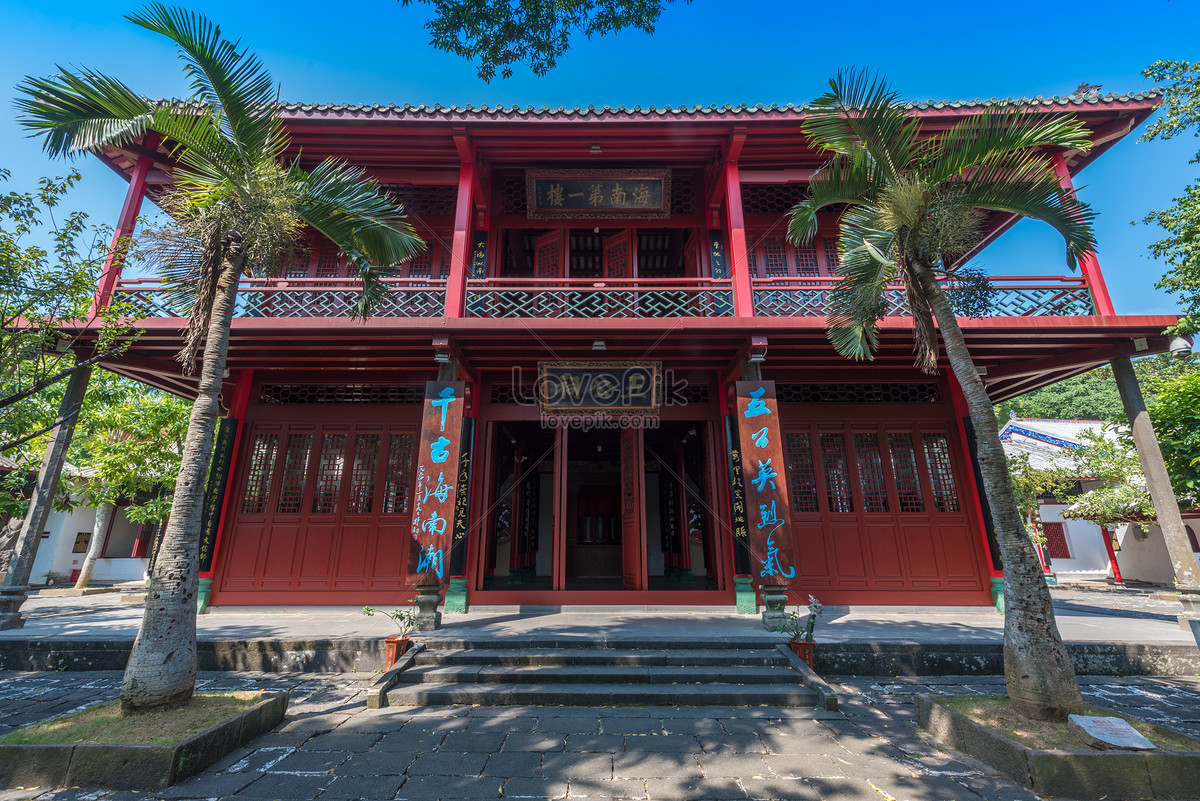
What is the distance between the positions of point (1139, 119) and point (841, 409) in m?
5.38

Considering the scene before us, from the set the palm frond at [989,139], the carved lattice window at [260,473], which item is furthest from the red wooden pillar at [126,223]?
the palm frond at [989,139]

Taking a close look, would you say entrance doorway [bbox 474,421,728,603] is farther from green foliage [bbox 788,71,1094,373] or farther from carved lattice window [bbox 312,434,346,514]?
green foliage [bbox 788,71,1094,373]

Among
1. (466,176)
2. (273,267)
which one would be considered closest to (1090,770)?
(273,267)

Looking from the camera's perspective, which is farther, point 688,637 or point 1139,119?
point 1139,119

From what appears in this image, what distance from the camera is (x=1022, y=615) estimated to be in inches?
129

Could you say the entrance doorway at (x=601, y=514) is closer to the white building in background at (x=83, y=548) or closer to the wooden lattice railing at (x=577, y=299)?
the wooden lattice railing at (x=577, y=299)

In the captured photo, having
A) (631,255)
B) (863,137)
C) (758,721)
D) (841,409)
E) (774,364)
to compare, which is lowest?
(758,721)

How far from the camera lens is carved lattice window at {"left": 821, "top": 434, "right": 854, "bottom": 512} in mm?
7688

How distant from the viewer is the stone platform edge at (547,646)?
5.01m

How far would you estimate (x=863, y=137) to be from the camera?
4.24m

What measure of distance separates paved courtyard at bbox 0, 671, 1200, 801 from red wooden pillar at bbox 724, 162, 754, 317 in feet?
14.8

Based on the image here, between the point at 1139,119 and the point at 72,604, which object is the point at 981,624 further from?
the point at 72,604

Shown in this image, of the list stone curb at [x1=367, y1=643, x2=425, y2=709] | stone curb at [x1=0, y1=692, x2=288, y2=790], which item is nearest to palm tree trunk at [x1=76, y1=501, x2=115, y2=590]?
stone curb at [x1=367, y1=643, x2=425, y2=709]

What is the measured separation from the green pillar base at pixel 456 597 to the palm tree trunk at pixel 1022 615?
5835 millimetres
